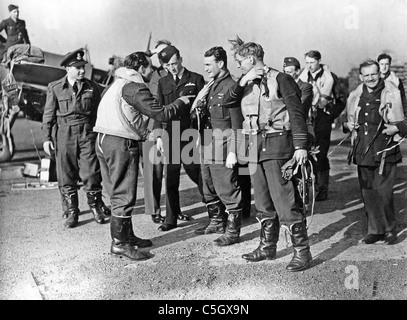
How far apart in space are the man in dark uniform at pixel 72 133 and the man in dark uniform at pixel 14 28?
308 centimetres

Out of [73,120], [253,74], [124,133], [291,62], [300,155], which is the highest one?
[291,62]

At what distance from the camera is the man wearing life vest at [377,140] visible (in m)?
4.83

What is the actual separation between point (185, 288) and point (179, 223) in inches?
80.6

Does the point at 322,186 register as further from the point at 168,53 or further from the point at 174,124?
the point at 168,53

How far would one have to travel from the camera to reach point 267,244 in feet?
15.1

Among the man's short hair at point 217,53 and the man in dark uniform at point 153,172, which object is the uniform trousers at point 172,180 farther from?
the man's short hair at point 217,53

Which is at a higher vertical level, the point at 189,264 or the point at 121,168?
the point at 121,168

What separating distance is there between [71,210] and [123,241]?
154 cm

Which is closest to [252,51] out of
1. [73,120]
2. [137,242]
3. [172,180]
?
[172,180]

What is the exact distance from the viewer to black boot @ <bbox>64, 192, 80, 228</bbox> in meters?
5.89

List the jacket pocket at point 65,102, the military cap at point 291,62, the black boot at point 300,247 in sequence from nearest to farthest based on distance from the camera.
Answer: the black boot at point 300,247, the jacket pocket at point 65,102, the military cap at point 291,62

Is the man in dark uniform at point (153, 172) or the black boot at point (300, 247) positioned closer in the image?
the black boot at point (300, 247)

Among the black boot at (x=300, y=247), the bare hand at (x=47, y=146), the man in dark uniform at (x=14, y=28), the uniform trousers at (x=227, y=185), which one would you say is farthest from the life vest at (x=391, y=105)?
the man in dark uniform at (x=14, y=28)
